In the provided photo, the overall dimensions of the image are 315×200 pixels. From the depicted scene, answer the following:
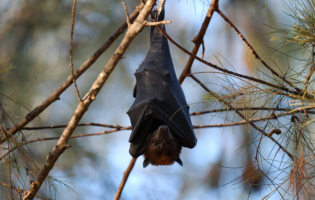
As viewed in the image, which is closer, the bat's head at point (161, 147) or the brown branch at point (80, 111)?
the brown branch at point (80, 111)

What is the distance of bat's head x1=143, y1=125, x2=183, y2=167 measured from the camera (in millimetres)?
3588

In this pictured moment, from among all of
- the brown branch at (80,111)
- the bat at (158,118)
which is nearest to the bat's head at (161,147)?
the bat at (158,118)

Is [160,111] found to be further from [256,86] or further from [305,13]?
[305,13]

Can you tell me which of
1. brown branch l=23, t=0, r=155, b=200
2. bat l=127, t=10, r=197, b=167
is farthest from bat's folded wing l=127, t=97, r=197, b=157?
brown branch l=23, t=0, r=155, b=200

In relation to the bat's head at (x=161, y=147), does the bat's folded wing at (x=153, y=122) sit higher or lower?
higher

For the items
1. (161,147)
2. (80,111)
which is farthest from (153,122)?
(80,111)

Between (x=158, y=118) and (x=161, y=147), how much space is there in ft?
1.21

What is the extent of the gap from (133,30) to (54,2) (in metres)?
6.93

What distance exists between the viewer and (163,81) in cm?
380

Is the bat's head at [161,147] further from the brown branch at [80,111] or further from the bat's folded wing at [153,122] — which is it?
the brown branch at [80,111]

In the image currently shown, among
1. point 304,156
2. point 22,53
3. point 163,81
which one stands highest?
point 22,53

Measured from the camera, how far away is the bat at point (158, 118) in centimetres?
361

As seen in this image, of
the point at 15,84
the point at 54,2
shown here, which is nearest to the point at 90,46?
the point at 54,2

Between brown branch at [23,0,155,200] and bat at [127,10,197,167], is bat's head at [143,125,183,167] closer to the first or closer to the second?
bat at [127,10,197,167]
